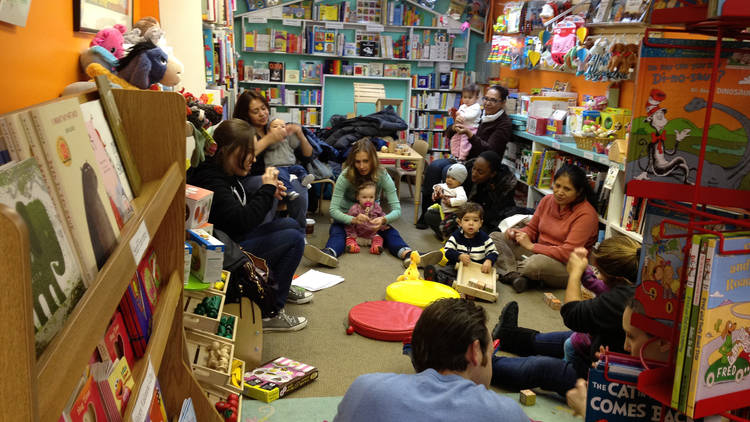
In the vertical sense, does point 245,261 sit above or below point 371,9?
below

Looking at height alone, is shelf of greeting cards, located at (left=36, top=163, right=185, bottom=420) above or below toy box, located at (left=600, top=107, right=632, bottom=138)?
below

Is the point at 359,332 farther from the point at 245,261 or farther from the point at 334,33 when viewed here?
the point at 334,33

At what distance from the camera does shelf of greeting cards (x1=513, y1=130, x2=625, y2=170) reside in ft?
13.7

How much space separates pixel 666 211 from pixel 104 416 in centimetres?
122

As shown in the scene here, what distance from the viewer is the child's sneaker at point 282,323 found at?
3.24 meters

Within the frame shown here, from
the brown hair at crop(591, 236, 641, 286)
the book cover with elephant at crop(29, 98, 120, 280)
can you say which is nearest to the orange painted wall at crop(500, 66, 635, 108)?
the brown hair at crop(591, 236, 641, 286)

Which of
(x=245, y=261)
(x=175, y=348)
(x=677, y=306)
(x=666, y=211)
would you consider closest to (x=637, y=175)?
(x=666, y=211)

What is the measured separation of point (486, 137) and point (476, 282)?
98.8 inches

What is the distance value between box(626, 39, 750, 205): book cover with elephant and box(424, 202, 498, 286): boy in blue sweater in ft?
8.93

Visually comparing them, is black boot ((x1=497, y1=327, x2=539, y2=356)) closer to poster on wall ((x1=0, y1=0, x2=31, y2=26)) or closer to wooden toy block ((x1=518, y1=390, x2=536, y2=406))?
wooden toy block ((x1=518, y1=390, x2=536, y2=406))

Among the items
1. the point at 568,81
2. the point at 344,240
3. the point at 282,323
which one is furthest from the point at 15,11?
the point at 568,81

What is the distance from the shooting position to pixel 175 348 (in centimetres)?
182

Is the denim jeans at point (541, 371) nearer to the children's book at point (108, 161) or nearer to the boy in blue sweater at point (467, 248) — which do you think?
→ the boy in blue sweater at point (467, 248)

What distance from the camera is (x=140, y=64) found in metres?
2.35
